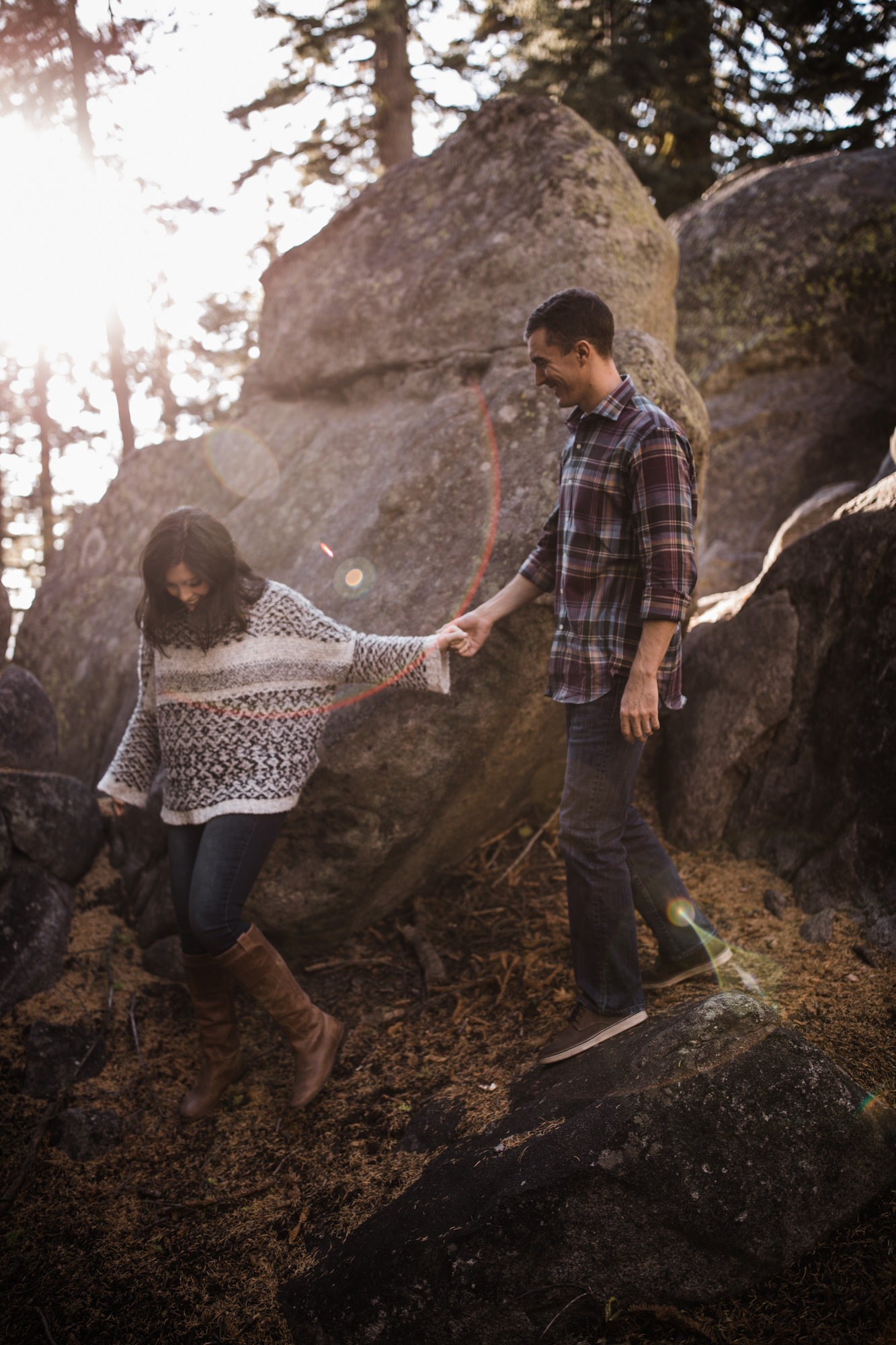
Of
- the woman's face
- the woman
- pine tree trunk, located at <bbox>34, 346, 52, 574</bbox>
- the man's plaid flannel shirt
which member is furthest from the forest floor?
pine tree trunk, located at <bbox>34, 346, 52, 574</bbox>

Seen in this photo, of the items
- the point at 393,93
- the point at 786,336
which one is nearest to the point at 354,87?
the point at 393,93

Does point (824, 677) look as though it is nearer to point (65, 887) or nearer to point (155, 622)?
point (155, 622)

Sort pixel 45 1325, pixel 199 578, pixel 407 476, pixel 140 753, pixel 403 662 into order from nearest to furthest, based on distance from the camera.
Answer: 1. pixel 45 1325
2. pixel 199 578
3. pixel 403 662
4. pixel 140 753
5. pixel 407 476

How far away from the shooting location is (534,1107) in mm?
2580

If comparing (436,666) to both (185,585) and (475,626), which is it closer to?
(475,626)

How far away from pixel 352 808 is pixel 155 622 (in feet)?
4.06

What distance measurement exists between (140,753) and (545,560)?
6.66 feet

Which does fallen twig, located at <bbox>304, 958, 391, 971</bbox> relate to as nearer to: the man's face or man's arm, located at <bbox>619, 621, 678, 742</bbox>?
man's arm, located at <bbox>619, 621, 678, 742</bbox>

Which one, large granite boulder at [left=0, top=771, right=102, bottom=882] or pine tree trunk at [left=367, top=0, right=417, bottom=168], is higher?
pine tree trunk at [left=367, top=0, right=417, bottom=168]

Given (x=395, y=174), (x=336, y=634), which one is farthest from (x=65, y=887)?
(x=395, y=174)

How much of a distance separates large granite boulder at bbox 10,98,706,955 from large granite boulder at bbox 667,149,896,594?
2.86 m

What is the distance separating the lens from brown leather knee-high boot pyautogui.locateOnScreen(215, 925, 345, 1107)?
300cm

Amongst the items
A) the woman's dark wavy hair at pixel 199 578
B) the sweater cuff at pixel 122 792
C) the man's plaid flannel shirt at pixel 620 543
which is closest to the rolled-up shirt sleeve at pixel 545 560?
the man's plaid flannel shirt at pixel 620 543

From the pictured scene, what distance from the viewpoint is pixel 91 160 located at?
1123cm
